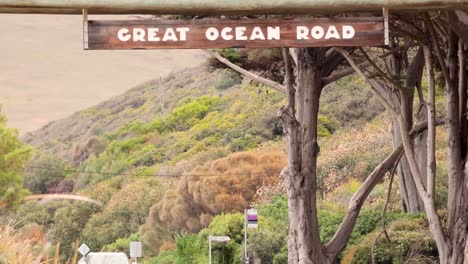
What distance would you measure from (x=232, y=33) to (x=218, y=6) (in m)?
0.38

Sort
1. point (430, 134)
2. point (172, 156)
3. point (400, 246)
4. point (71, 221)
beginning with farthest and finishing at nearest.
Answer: point (172, 156), point (71, 221), point (400, 246), point (430, 134)

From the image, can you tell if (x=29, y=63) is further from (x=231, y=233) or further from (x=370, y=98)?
(x=231, y=233)

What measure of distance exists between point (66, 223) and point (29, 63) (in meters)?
105

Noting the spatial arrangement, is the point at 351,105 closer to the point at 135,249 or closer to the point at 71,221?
the point at 71,221

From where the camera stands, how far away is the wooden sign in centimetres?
1343

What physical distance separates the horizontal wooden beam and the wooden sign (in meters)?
0.17

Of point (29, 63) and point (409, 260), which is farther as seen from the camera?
point (29, 63)

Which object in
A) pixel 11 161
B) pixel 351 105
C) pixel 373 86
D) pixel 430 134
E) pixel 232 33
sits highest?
pixel 351 105

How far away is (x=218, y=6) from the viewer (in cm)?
1352

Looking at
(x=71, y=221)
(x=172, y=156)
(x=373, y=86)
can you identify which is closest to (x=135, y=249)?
(x=373, y=86)

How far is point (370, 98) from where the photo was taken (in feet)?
273

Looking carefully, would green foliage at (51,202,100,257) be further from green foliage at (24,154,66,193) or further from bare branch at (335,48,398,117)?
bare branch at (335,48,398,117)

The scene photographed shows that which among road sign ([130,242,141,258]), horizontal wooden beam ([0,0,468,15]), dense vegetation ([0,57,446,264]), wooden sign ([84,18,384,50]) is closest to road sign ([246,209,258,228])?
dense vegetation ([0,57,446,264])

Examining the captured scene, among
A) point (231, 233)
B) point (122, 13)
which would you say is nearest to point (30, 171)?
point (231, 233)
